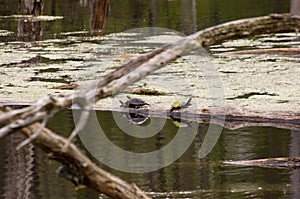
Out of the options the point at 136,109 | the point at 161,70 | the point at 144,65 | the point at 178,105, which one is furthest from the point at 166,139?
the point at 144,65

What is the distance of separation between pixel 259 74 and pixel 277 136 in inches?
111

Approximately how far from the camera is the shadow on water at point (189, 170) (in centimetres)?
469

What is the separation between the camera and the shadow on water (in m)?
4.69

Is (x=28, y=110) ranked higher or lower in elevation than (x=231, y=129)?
higher

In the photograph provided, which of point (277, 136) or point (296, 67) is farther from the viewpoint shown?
point (296, 67)

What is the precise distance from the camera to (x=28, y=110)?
236cm

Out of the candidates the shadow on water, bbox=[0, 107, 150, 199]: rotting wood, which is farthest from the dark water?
bbox=[0, 107, 150, 199]: rotting wood

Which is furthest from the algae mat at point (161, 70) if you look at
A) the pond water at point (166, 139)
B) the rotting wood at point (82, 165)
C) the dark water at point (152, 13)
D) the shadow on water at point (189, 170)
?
the rotting wood at point (82, 165)

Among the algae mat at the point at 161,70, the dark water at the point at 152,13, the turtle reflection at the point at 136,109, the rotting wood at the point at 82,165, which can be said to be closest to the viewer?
the rotting wood at the point at 82,165

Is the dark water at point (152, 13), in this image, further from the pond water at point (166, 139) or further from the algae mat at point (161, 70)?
the algae mat at point (161, 70)

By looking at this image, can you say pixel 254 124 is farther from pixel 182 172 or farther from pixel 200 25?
pixel 200 25

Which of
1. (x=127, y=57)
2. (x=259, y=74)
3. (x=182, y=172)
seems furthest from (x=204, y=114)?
(x=127, y=57)

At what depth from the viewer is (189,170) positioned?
17.2ft

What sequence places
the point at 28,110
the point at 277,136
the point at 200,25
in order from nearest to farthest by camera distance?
the point at 28,110, the point at 277,136, the point at 200,25
